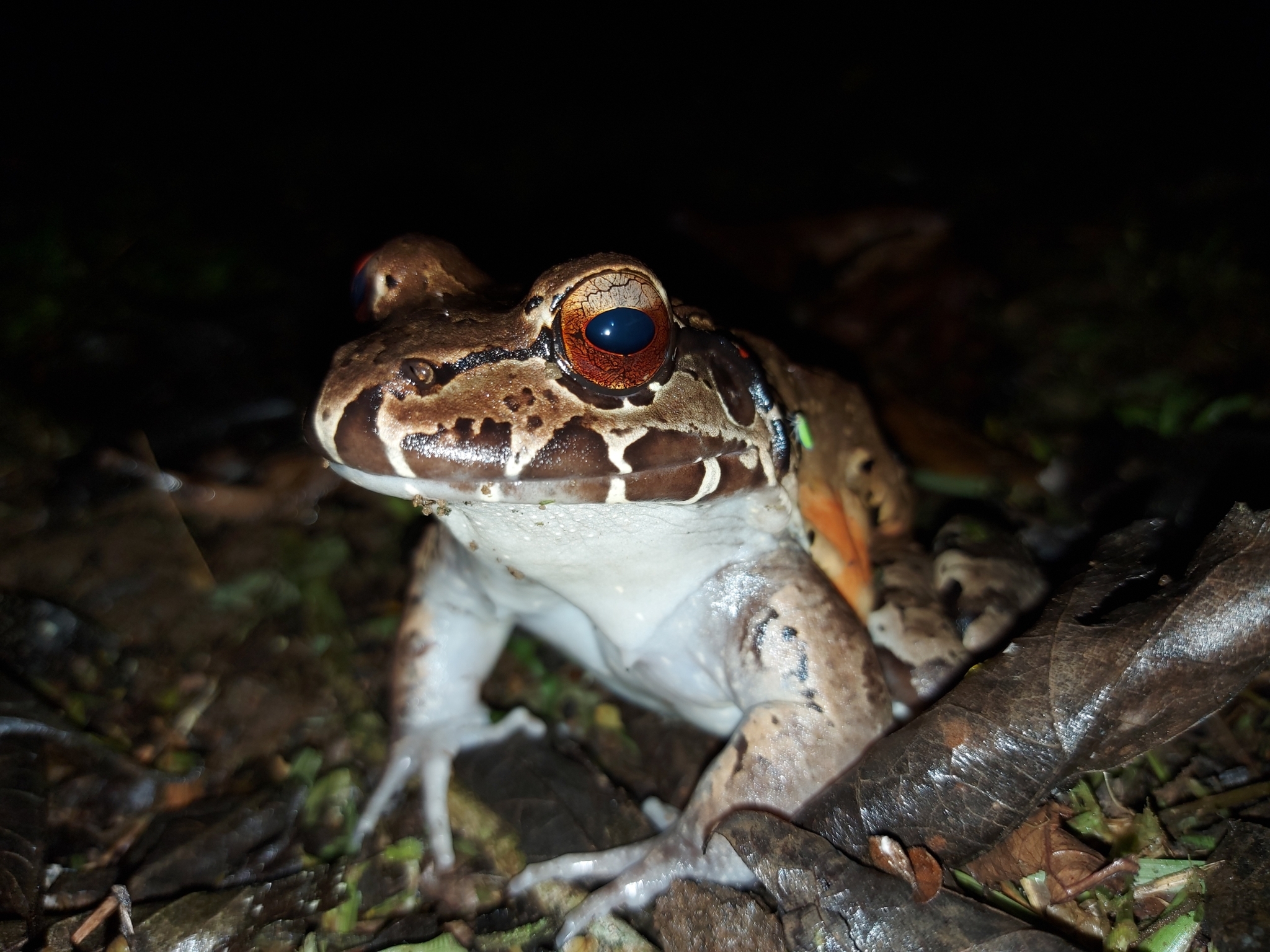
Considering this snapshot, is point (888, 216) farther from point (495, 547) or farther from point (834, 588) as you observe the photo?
point (495, 547)

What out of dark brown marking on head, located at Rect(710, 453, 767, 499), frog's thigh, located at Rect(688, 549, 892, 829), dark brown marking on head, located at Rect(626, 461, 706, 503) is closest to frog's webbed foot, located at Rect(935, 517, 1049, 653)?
frog's thigh, located at Rect(688, 549, 892, 829)

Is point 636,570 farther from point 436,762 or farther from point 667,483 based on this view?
point 436,762

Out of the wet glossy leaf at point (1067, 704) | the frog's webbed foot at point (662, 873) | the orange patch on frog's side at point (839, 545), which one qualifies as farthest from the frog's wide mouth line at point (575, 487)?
the frog's webbed foot at point (662, 873)

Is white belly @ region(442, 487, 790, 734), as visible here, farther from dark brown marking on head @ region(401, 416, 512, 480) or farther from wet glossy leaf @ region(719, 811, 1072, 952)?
wet glossy leaf @ region(719, 811, 1072, 952)

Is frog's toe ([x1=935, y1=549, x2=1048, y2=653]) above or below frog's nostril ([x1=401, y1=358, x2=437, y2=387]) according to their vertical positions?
below

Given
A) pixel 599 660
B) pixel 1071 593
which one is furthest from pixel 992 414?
pixel 599 660

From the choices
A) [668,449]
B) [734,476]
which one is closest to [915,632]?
[734,476]
